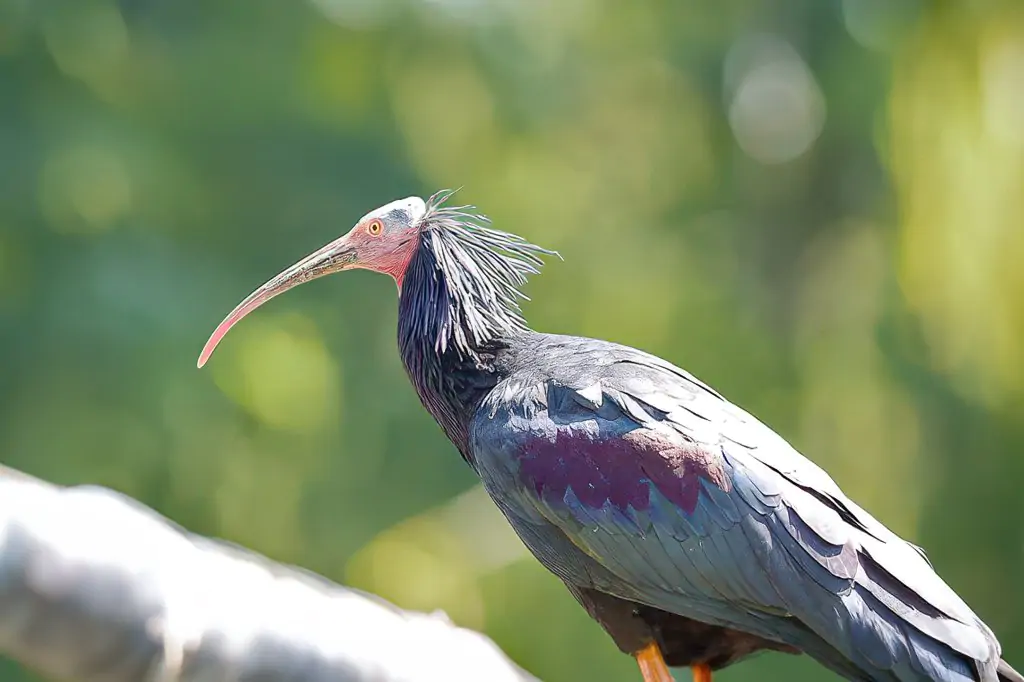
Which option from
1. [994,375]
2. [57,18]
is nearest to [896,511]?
[994,375]

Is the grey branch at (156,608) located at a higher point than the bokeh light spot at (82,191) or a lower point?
lower

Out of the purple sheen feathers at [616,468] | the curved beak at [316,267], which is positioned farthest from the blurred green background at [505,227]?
the purple sheen feathers at [616,468]

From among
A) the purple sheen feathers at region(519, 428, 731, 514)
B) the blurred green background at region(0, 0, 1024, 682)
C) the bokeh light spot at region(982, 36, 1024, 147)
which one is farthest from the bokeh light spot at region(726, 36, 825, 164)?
the purple sheen feathers at region(519, 428, 731, 514)

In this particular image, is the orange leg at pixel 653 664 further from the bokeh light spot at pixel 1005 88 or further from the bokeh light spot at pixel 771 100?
the bokeh light spot at pixel 771 100

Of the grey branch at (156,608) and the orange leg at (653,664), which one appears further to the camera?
the orange leg at (653,664)

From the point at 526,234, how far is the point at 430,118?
5.86 ft

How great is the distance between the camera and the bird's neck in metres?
3.30

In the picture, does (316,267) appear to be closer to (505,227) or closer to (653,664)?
(653,664)

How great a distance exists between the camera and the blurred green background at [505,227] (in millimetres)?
8594

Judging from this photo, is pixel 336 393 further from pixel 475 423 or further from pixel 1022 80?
pixel 475 423

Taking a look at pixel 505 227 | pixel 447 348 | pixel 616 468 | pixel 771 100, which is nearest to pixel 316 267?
pixel 447 348

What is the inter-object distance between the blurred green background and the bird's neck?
545cm

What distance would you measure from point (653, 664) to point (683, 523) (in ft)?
1.41

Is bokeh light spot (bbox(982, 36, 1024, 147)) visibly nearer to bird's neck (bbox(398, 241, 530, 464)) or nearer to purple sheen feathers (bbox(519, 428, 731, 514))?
bird's neck (bbox(398, 241, 530, 464))
